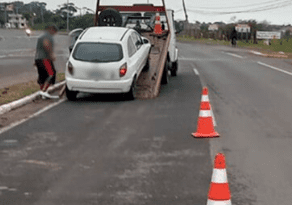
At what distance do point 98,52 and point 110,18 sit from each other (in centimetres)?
512

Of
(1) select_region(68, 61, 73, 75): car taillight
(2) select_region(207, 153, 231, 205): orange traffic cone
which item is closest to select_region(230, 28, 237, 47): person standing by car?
(1) select_region(68, 61, 73, 75): car taillight

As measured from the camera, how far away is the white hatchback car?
516 inches

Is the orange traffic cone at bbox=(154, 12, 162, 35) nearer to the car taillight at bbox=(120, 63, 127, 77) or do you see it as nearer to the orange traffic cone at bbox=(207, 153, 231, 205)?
the car taillight at bbox=(120, 63, 127, 77)

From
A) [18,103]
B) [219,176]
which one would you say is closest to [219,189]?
[219,176]

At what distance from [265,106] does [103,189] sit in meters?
7.69

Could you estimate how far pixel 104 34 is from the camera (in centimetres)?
1412

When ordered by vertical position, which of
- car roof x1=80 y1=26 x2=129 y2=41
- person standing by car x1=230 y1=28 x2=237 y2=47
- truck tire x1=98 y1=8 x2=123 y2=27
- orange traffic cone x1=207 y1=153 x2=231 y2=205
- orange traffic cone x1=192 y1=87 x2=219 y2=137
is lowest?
person standing by car x1=230 y1=28 x2=237 y2=47

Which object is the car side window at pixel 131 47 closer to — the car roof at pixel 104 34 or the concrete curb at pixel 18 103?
the car roof at pixel 104 34

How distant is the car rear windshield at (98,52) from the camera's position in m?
13.3

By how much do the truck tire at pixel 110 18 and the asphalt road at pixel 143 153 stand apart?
514 cm

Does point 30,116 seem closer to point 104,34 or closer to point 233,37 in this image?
point 104,34

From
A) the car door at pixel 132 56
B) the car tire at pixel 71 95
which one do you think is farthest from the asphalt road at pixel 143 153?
the car door at pixel 132 56

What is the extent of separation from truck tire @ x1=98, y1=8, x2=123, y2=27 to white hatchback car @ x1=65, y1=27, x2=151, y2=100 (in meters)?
4.06

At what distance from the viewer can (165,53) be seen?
16.9m
